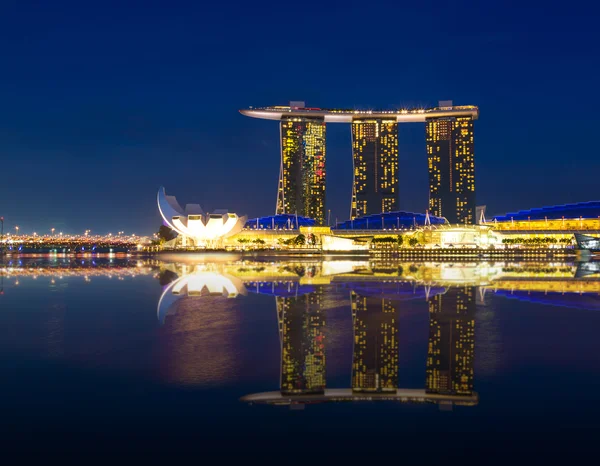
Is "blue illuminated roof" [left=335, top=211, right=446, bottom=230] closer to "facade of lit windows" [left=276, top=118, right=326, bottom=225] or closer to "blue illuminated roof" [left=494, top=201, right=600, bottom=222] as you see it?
"blue illuminated roof" [left=494, top=201, right=600, bottom=222]

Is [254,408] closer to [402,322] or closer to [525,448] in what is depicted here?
[525,448]

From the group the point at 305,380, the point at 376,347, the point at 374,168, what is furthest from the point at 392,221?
the point at 305,380

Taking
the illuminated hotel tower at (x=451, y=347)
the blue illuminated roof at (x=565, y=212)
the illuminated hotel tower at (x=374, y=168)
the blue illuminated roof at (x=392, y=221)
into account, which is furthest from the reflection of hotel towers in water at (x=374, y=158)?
the illuminated hotel tower at (x=451, y=347)

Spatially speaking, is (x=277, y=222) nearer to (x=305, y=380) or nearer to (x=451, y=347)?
(x=451, y=347)

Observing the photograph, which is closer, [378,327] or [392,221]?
[378,327]

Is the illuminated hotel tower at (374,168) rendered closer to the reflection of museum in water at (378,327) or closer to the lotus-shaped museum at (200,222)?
the lotus-shaped museum at (200,222)

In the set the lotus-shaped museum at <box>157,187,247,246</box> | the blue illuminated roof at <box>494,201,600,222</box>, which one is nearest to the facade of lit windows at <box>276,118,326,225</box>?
the blue illuminated roof at <box>494,201,600,222</box>
